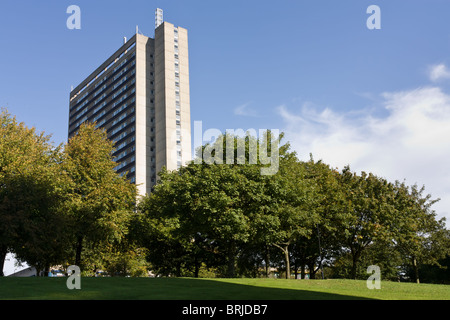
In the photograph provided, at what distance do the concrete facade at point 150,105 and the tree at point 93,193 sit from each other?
3453 inches

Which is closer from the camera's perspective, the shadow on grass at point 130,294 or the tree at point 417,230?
the shadow on grass at point 130,294

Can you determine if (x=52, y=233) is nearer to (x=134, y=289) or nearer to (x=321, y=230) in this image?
(x=134, y=289)

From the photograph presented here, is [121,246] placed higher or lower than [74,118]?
lower

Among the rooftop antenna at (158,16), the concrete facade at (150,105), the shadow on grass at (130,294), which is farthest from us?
the rooftop antenna at (158,16)

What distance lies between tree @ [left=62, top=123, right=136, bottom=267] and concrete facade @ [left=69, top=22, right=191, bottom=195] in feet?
288

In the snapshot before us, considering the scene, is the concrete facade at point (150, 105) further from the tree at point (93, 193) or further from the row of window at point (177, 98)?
the tree at point (93, 193)

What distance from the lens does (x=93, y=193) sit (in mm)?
39219

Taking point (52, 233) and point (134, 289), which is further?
point (52, 233)

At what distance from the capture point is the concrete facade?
13712cm

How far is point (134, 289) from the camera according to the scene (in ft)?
66.1

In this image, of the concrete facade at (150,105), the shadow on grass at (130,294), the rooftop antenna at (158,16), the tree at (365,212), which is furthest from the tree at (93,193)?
the rooftop antenna at (158,16)

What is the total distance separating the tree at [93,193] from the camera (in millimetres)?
38719
